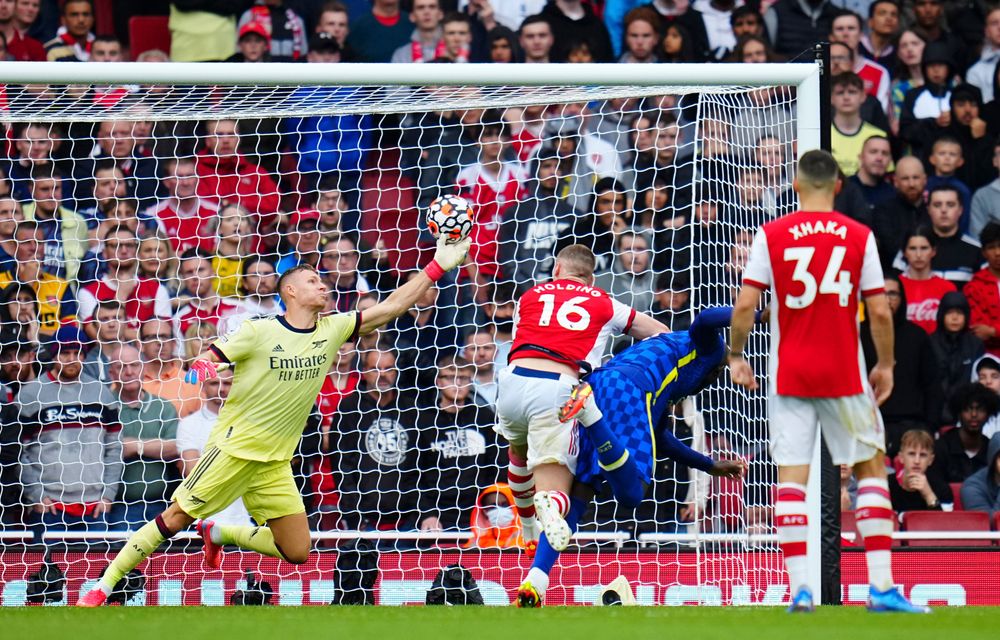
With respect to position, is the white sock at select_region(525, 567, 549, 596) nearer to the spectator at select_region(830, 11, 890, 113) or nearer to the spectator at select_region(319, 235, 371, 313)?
the spectator at select_region(319, 235, 371, 313)

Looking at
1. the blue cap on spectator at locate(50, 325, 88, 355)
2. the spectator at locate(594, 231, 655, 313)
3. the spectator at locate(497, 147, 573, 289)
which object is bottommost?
the blue cap on spectator at locate(50, 325, 88, 355)

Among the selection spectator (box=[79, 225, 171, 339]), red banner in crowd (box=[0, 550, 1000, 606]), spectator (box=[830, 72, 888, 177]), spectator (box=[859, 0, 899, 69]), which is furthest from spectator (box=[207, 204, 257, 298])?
spectator (box=[859, 0, 899, 69])

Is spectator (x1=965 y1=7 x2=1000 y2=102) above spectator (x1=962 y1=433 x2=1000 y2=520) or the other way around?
above

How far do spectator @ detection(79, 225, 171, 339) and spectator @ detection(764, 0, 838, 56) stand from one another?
6458 millimetres

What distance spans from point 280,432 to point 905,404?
553 cm

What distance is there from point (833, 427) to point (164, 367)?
611cm

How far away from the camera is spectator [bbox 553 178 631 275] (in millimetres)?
11250

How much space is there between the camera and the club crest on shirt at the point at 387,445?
35.3 feet

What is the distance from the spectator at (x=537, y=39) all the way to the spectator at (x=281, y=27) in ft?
6.98

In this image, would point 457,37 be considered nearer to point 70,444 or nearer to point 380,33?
point 380,33

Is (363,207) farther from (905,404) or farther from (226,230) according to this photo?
(905,404)

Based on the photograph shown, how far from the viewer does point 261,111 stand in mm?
10383

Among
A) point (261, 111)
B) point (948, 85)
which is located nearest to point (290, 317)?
point (261, 111)

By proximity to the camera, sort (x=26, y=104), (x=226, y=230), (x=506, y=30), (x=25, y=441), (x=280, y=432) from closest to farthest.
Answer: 1. (x=280, y=432)
2. (x=26, y=104)
3. (x=25, y=441)
4. (x=226, y=230)
5. (x=506, y=30)
